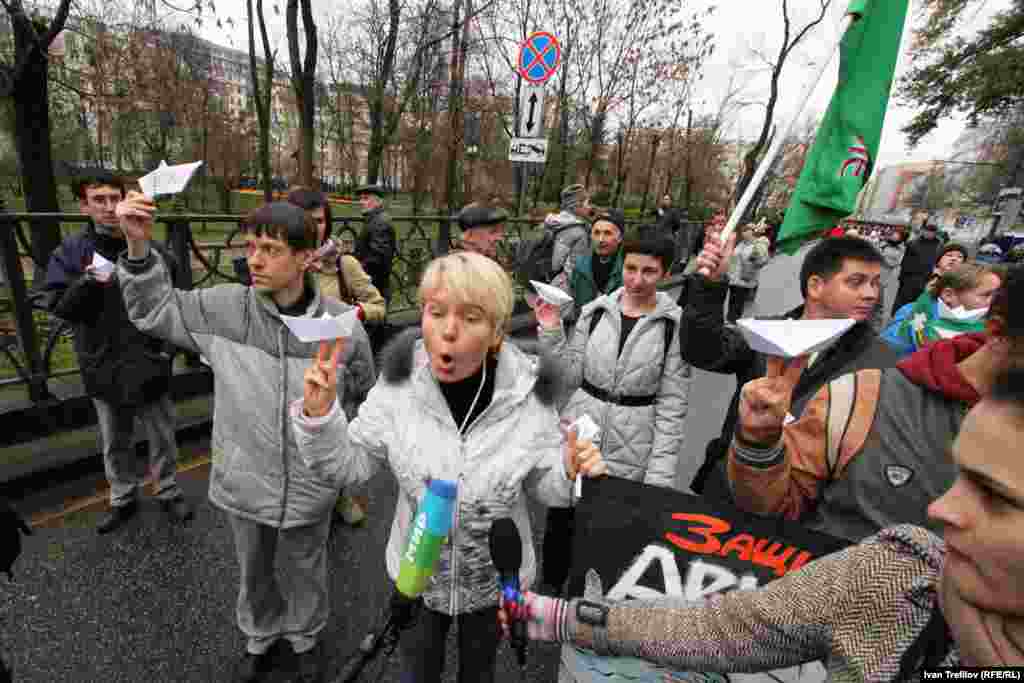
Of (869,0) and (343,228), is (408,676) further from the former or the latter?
(343,228)

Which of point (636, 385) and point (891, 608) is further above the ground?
point (891, 608)

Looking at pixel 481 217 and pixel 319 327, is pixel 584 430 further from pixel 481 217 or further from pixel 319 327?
pixel 481 217

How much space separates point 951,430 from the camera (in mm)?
A: 1202

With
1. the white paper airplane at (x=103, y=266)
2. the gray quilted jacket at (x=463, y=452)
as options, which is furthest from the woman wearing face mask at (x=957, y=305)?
the white paper airplane at (x=103, y=266)

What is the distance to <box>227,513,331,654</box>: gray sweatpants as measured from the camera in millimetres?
2111

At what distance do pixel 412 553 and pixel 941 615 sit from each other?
3.19 feet

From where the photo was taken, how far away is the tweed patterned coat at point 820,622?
0.81m

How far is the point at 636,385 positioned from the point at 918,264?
29.7 ft

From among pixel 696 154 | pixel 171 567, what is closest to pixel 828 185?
pixel 171 567

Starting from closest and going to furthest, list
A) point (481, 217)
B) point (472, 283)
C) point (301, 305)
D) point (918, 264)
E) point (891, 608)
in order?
point (891, 608) → point (472, 283) → point (301, 305) → point (481, 217) → point (918, 264)

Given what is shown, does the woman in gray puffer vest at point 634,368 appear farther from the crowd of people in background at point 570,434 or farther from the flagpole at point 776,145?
the flagpole at point 776,145

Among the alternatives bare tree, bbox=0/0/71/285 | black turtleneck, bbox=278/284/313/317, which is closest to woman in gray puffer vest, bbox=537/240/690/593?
black turtleneck, bbox=278/284/313/317

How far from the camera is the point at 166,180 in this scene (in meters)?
2.08

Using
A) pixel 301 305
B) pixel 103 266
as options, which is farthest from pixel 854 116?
pixel 103 266
